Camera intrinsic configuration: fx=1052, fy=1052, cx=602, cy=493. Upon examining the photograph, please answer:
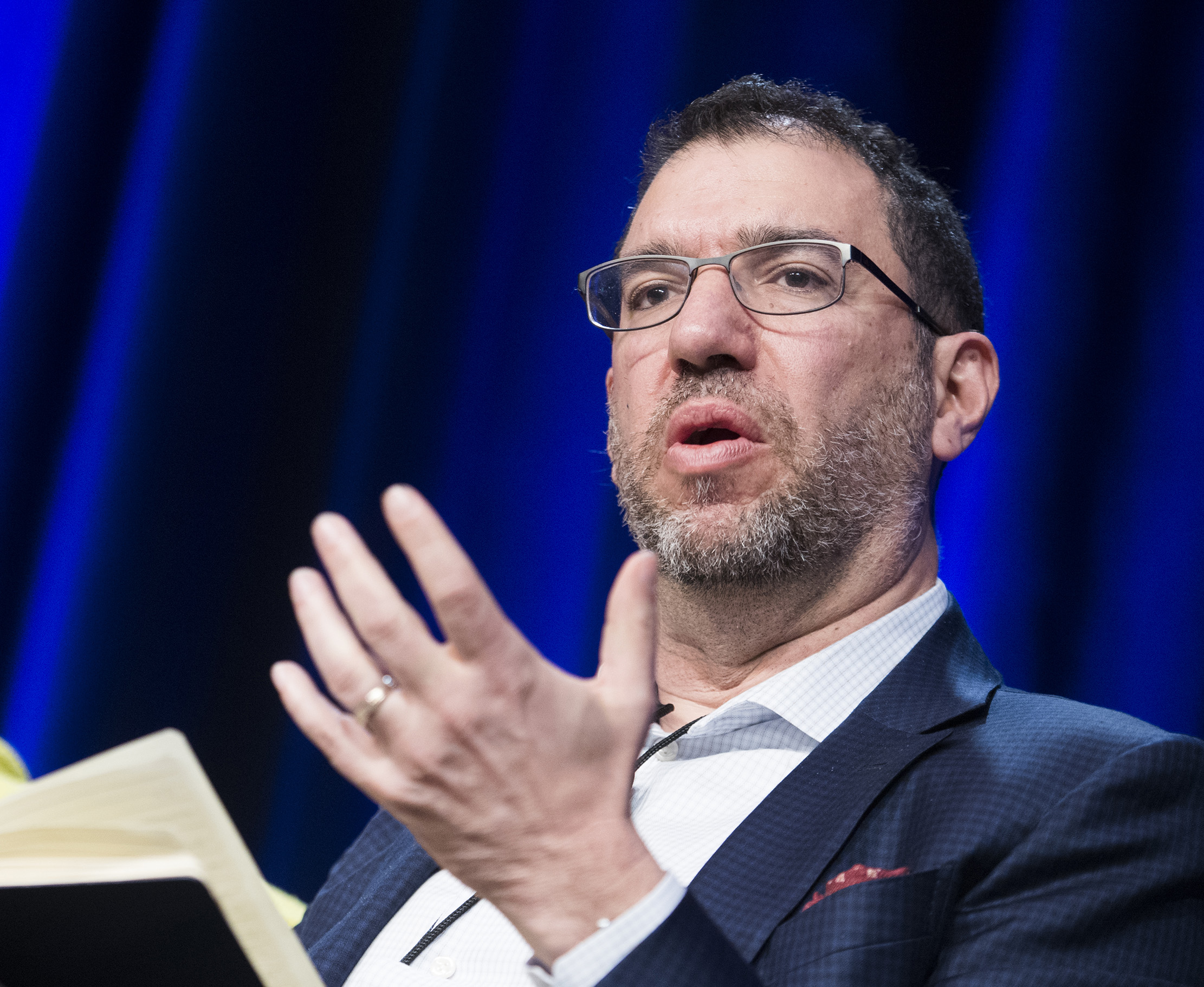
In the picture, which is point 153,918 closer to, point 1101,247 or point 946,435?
point 946,435

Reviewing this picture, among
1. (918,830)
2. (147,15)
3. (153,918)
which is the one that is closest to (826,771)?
(918,830)

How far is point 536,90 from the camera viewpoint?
7.36 ft

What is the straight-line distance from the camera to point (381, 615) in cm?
54

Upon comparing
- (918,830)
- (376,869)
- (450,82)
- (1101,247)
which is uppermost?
(450,82)

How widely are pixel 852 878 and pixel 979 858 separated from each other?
3.9 inches

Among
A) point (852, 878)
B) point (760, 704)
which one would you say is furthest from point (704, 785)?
point (852, 878)

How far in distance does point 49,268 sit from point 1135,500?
1.94 meters

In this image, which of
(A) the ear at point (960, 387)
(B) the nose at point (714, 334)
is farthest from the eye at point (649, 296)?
(A) the ear at point (960, 387)

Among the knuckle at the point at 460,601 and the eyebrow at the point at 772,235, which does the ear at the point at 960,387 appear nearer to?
the eyebrow at the point at 772,235

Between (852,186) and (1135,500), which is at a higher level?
(852,186)

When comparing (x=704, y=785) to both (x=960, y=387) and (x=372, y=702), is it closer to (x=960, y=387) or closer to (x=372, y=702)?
(x=372, y=702)

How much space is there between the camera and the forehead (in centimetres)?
133

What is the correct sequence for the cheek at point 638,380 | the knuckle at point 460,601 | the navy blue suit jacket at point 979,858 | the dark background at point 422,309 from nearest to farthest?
the knuckle at point 460,601 → the navy blue suit jacket at point 979,858 → the cheek at point 638,380 → the dark background at point 422,309

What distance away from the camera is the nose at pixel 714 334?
125 centimetres
